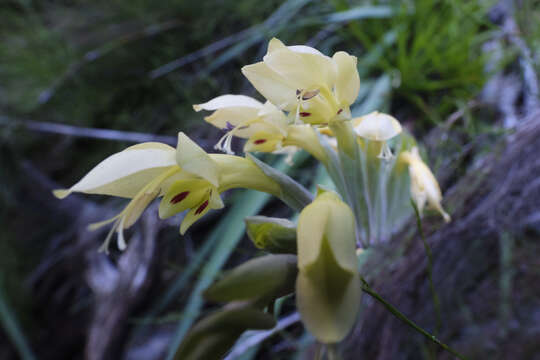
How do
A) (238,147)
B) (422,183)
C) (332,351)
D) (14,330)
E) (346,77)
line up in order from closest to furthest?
(332,351)
(346,77)
(422,183)
(238,147)
(14,330)

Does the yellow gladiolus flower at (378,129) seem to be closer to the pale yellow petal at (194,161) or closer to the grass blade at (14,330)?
the pale yellow petal at (194,161)

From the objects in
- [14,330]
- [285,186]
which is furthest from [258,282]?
[14,330]

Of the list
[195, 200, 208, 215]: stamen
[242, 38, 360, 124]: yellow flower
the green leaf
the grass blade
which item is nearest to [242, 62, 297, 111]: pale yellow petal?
[242, 38, 360, 124]: yellow flower

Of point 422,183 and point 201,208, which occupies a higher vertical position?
point 201,208

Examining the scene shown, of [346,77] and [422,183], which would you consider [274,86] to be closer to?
[346,77]

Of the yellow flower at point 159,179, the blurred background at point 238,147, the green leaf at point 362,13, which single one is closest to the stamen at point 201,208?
the yellow flower at point 159,179

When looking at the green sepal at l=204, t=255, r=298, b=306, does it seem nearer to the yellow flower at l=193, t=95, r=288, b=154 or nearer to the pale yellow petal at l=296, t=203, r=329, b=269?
the pale yellow petal at l=296, t=203, r=329, b=269
